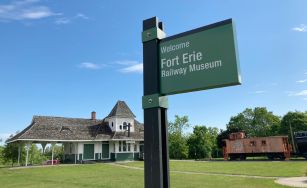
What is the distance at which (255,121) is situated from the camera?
77875mm

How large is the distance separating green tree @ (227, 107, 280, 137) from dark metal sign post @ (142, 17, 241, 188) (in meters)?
71.5

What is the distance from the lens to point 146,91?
497 centimetres

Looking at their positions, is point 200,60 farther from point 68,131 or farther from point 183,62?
point 68,131

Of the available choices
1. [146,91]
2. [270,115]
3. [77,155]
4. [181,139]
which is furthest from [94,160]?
[270,115]

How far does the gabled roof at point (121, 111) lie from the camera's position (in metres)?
42.7

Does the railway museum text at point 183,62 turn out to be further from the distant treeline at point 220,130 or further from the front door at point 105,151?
the distant treeline at point 220,130

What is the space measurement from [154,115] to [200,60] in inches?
44.9

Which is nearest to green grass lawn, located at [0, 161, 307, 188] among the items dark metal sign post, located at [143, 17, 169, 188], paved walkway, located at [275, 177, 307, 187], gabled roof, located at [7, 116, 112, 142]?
paved walkway, located at [275, 177, 307, 187]

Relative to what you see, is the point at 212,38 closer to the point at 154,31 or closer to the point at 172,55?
the point at 172,55

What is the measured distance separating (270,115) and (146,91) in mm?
77871

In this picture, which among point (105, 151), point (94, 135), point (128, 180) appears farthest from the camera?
point (105, 151)

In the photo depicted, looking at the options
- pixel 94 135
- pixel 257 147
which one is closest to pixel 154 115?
pixel 257 147

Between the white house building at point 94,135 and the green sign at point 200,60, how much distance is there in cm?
3367

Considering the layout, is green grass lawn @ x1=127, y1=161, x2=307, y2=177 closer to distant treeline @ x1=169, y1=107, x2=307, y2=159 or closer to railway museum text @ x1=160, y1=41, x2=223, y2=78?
railway museum text @ x1=160, y1=41, x2=223, y2=78
